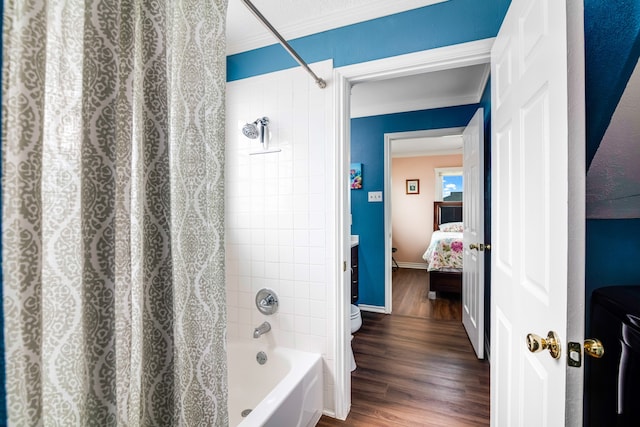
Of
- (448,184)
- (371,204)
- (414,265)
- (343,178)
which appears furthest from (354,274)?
(448,184)

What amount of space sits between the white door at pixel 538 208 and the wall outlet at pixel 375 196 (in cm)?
201

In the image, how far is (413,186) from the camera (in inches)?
237

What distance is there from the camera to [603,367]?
0.76m

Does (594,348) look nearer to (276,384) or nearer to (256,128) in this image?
(276,384)

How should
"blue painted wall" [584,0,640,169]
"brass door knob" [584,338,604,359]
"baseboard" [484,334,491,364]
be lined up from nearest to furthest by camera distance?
"brass door knob" [584,338,604,359], "blue painted wall" [584,0,640,169], "baseboard" [484,334,491,364]

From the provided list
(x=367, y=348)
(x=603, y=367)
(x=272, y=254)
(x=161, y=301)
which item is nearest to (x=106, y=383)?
(x=161, y=301)

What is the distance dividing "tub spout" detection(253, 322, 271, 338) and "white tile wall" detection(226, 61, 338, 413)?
0.13 ft

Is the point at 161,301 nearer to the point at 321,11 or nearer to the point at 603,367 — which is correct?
the point at 603,367

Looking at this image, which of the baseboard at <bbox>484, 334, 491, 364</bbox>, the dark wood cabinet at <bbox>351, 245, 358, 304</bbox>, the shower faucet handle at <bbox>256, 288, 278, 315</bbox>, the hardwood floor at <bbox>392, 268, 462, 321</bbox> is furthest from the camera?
the hardwood floor at <bbox>392, 268, 462, 321</bbox>

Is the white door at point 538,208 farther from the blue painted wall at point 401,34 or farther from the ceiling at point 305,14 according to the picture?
the ceiling at point 305,14

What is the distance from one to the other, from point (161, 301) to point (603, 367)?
3.81 ft

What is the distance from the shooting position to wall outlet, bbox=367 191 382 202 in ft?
11.0

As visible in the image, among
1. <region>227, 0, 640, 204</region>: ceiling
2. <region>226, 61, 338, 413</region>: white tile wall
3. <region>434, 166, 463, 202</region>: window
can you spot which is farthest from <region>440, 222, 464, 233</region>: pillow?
<region>226, 61, 338, 413</region>: white tile wall

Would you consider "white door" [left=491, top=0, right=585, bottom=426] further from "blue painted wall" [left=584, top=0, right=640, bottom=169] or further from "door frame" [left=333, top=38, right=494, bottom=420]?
"door frame" [left=333, top=38, right=494, bottom=420]
